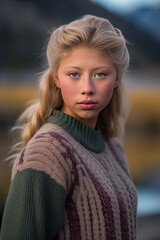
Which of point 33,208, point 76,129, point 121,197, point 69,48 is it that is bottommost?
point 33,208

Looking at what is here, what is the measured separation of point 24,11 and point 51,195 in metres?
14.2

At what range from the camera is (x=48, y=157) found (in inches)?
51.6

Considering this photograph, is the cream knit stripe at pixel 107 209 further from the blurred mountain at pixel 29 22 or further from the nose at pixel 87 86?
the blurred mountain at pixel 29 22

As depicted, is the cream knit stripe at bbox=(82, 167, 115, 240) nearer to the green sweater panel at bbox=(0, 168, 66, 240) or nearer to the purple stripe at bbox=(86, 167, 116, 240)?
the purple stripe at bbox=(86, 167, 116, 240)

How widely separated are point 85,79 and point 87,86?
0.03 meters

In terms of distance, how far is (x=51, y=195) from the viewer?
1.27 meters

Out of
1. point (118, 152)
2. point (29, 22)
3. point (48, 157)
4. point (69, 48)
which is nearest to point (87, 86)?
point (69, 48)

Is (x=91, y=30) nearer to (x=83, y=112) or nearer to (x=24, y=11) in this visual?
(x=83, y=112)

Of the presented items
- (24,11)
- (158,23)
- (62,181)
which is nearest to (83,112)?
(62,181)

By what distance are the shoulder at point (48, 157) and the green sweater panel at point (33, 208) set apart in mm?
19

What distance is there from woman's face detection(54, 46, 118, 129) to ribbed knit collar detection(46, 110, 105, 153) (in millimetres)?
43

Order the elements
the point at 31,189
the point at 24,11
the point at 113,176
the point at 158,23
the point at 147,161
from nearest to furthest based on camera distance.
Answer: the point at 31,189 < the point at 113,176 < the point at 147,161 < the point at 24,11 < the point at 158,23

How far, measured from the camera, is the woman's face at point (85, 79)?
144cm

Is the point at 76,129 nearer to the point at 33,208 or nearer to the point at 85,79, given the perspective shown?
the point at 85,79
